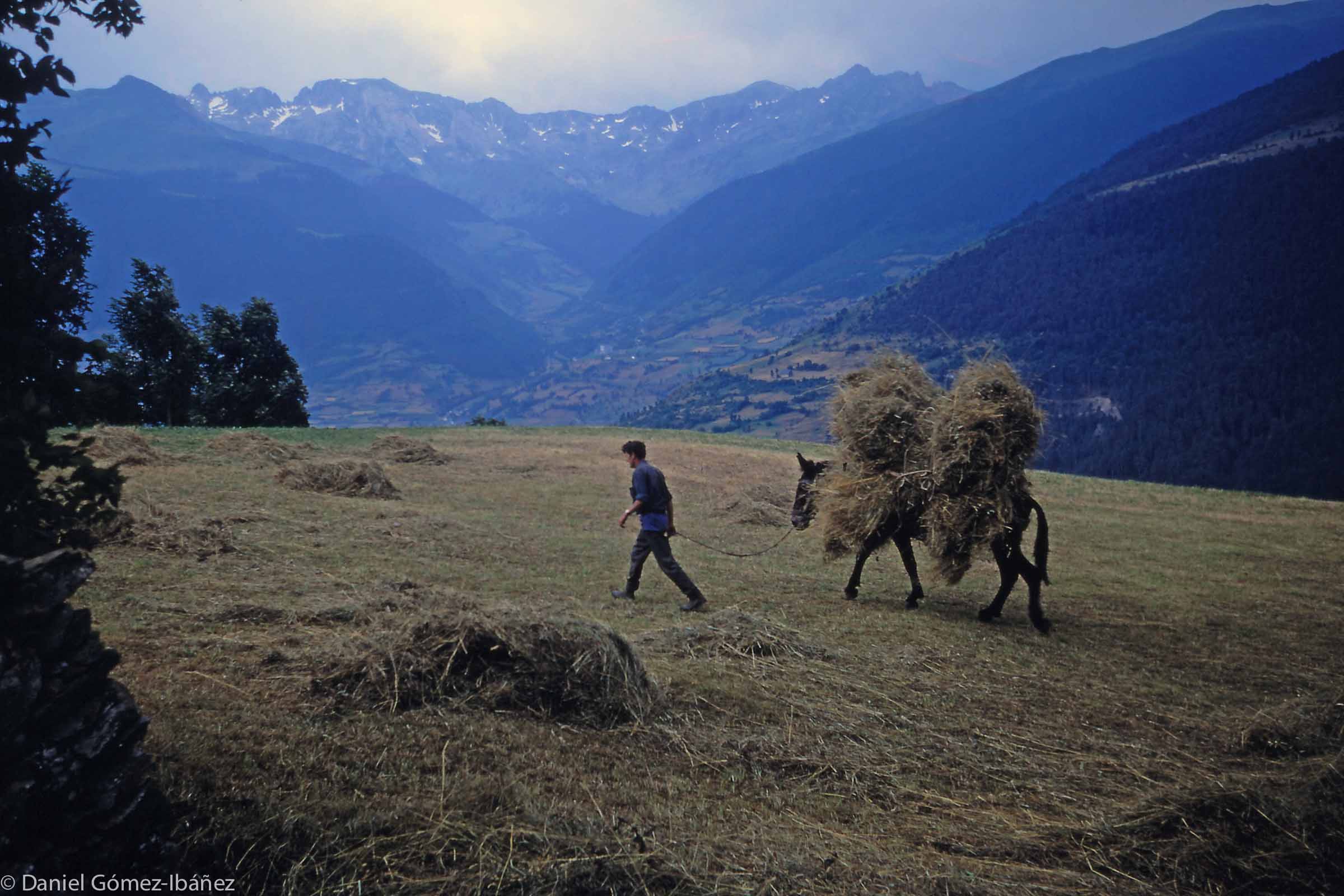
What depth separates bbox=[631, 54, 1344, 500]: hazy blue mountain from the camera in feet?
277

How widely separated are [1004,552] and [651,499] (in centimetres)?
482

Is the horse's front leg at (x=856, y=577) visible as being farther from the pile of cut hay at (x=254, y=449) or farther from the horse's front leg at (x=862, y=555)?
the pile of cut hay at (x=254, y=449)

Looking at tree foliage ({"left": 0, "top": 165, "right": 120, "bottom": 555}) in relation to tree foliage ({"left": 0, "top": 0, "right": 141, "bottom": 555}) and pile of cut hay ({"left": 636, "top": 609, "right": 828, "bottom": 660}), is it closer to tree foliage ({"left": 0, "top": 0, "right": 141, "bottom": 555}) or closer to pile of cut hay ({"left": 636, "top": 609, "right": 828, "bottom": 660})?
tree foliage ({"left": 0, "top": 0, "right": 141, "bottom": 555})

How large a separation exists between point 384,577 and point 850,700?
599cm

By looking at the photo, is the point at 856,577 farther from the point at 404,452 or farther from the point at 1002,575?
the point at 404,452

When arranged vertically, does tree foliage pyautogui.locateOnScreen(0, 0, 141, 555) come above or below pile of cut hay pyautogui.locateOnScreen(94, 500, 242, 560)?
above

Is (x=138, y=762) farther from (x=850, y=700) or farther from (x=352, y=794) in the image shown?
(x=850, y=700)

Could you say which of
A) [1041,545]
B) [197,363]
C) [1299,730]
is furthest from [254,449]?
[1299,730]

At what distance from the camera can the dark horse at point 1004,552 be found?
10.6 meters

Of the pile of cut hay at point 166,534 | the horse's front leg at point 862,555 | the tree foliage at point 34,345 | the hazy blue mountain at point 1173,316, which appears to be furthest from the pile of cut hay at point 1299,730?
the hazy blue mountain at point 1173,316

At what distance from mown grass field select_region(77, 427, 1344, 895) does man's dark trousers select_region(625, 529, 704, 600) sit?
0.59 meters

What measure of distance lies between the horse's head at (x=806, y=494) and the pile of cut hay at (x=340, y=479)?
941 cm

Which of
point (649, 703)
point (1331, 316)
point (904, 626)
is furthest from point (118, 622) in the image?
point (1331, 316)

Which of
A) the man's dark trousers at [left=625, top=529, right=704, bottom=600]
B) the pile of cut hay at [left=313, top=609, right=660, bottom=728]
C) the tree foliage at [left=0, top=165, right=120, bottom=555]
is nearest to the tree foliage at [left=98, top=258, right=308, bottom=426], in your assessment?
the man's dark trousers at [left=625, top=529, right=704, bottom=600]
